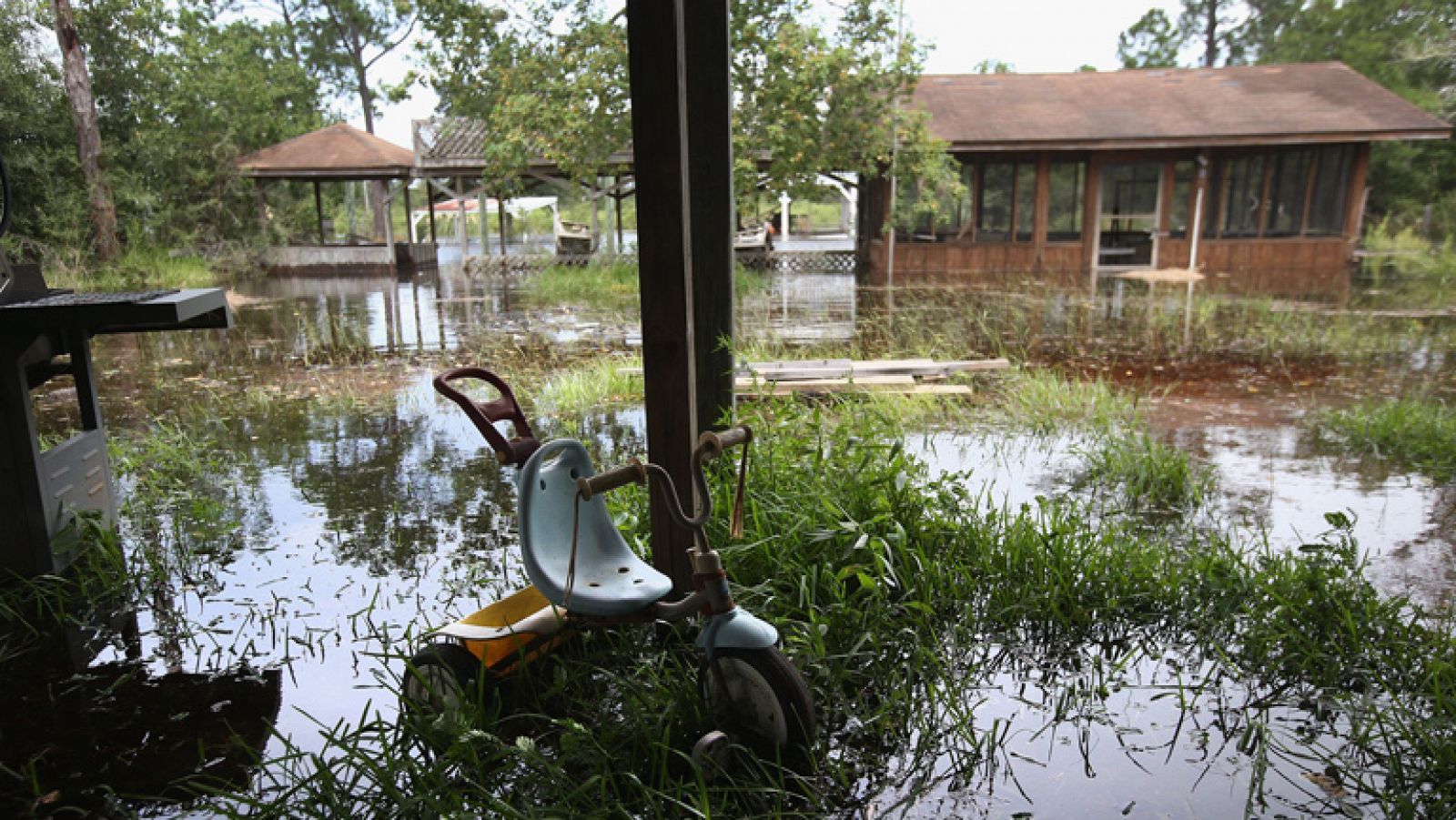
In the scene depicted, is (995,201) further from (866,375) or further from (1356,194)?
(866,375)

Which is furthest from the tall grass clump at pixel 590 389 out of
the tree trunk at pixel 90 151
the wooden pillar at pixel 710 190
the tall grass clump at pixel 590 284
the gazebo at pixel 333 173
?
the gazebo at pixel 333 173

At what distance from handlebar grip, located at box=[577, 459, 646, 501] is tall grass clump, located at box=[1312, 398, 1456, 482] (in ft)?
16.4

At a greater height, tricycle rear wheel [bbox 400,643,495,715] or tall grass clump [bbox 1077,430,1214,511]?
tricycle rear wheel [bbox 400,643,495,715]

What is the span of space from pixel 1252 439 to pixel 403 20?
41.1 m

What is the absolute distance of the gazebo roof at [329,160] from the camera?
22.7 meters

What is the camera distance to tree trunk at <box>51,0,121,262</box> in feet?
61.6

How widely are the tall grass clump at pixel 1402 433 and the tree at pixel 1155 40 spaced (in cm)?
4162

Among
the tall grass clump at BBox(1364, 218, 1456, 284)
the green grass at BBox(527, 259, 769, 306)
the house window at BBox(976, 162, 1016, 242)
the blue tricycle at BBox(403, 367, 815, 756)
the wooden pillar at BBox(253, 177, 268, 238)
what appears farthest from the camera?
the wooden pillar at BBox(253, 177, 268, 238)

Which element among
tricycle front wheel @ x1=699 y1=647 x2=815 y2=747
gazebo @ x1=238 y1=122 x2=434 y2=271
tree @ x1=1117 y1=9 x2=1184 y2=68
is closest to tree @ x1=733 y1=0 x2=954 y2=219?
gazebo @ x1=238 y1=122 x2=434 y2=271

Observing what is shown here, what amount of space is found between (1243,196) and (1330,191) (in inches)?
66.4

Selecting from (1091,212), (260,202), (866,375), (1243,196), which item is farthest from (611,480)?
(260,202)

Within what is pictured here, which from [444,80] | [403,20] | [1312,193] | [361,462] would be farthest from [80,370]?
[403,20]

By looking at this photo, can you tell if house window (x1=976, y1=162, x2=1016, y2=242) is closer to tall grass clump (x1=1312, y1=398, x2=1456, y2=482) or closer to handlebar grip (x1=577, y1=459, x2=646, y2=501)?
tall grass clump (x1=1312, y1=398, x2=1456, y2=482)

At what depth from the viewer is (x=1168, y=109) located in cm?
1970
